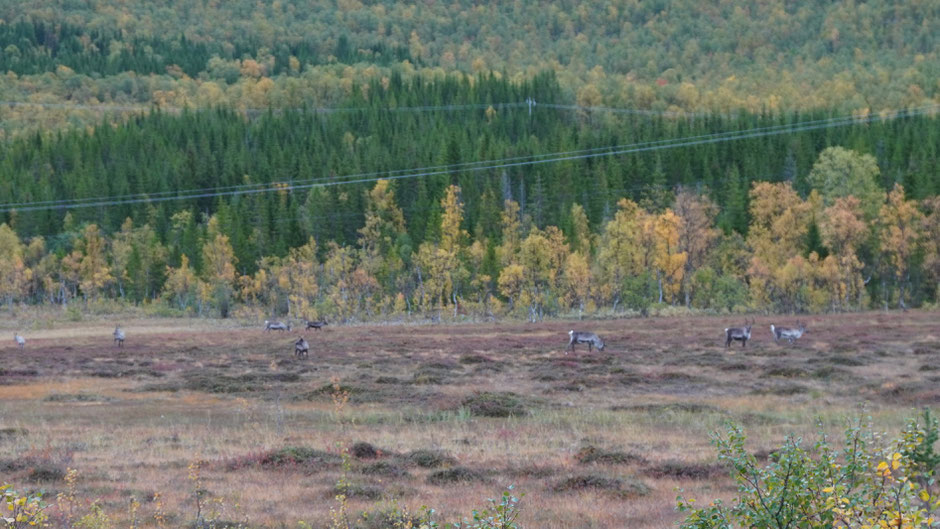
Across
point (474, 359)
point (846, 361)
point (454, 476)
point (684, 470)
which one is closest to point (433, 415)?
A: point (454, 476)

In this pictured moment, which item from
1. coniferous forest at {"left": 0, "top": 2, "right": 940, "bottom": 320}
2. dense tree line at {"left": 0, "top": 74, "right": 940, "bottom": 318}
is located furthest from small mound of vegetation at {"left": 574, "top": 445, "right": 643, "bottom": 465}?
coniferous forest at {"left": 0, "top": 2, "right": 940, "bottom": 320}

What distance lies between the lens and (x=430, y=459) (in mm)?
21531

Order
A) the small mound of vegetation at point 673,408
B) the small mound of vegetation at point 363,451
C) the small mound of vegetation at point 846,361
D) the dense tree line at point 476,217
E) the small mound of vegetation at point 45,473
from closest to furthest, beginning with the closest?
the small mound of vegetation at point 45,473 → the small mound of vegetation at point 363,451 → the small mound of vegetation at point 673,408 → the small mound of vegetation at point 846,361 → the dense tree line at point 476,217

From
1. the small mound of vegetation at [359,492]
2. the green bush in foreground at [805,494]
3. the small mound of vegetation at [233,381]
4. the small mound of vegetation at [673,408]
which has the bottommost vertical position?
the small mound of vegetation at [673,408]

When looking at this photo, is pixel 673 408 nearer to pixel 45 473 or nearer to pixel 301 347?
pixel 45 473

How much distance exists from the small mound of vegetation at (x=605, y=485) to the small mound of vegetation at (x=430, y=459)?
3286mm

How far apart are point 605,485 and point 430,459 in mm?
4400

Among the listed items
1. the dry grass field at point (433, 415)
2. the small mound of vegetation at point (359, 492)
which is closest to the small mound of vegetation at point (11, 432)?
the dry grass field at point (433, 415)

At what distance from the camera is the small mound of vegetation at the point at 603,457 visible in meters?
21.6

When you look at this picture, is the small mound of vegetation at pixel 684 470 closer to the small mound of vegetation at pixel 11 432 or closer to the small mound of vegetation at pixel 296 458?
the small mound of vegetation at pixel 296 458

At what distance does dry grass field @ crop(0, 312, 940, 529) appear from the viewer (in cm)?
1836

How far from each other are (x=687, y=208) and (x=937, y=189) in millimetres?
26944

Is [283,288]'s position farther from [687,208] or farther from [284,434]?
[284,434]

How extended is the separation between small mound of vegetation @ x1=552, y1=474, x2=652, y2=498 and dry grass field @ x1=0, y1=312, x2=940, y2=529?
5cm
